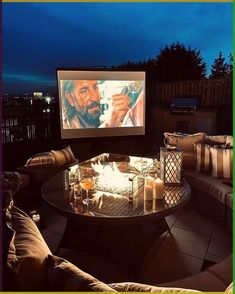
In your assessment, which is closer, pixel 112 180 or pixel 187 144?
pixel 112 180

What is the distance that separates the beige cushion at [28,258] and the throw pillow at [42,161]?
188 centimetres

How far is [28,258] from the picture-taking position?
91 cm

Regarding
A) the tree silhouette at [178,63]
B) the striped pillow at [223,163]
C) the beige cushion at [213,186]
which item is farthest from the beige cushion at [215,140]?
the tree silhouette at [178,63]

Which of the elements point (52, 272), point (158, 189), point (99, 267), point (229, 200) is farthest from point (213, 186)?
point (52, 272)

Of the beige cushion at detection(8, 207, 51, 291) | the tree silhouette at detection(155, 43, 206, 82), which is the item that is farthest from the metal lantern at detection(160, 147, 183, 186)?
the tree silhouette at detection(155, 43, 206, 82)

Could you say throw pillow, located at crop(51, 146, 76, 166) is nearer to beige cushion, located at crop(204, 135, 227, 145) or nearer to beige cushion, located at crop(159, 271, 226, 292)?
beige cushion, located at crop(204, 135, 227, 145)

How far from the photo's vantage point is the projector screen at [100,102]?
14.0ft

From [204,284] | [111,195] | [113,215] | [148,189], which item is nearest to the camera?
[204,284]

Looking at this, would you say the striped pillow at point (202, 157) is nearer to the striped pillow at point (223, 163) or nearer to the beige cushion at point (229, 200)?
the striped pillow at point (223, 163)

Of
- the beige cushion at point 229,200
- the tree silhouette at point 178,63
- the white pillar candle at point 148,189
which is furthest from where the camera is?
the tree silhouette at point 178,63

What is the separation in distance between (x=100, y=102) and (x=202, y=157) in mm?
2215

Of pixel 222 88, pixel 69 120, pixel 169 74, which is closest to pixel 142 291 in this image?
pixel 69 120

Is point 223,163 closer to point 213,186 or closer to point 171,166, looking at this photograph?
point 213,186

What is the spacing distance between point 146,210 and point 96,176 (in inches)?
30.8
